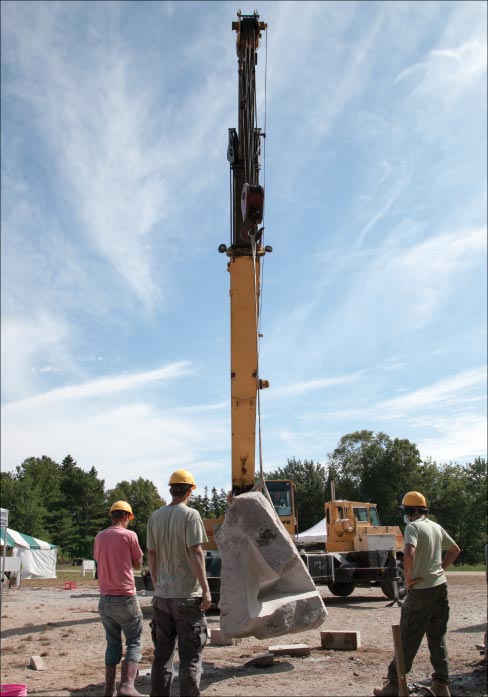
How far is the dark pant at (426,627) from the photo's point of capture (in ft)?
18.2

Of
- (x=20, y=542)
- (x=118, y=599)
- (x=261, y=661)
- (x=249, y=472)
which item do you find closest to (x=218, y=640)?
(x=261, y=661)

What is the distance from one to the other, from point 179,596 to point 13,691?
2.10 metres

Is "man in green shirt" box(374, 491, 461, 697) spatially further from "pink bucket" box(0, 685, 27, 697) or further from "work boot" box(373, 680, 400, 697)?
"pink bucket" box(0, 685, 27, 697)

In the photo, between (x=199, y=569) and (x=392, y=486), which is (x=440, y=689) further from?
(x=392, y=486)

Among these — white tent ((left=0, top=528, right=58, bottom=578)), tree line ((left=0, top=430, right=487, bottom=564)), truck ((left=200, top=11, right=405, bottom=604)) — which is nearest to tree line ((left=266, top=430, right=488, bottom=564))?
tree line ((left=0, top=430, right=487, bottom=564))

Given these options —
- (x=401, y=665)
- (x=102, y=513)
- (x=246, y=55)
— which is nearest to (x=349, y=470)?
(x=102, y=513)

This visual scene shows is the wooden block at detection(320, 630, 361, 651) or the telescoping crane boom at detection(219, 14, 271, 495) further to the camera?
the telescoping crane boom at detection(219, 14, 271, 495)

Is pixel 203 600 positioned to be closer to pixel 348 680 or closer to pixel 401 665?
pixel 401 665

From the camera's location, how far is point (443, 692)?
5.49 meters

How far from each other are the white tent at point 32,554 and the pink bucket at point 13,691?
27.9 m

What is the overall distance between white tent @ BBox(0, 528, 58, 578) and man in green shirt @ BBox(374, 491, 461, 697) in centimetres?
2948

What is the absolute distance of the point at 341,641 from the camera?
26.6ft

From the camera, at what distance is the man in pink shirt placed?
18.2 ft

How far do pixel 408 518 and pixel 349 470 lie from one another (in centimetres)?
5439
